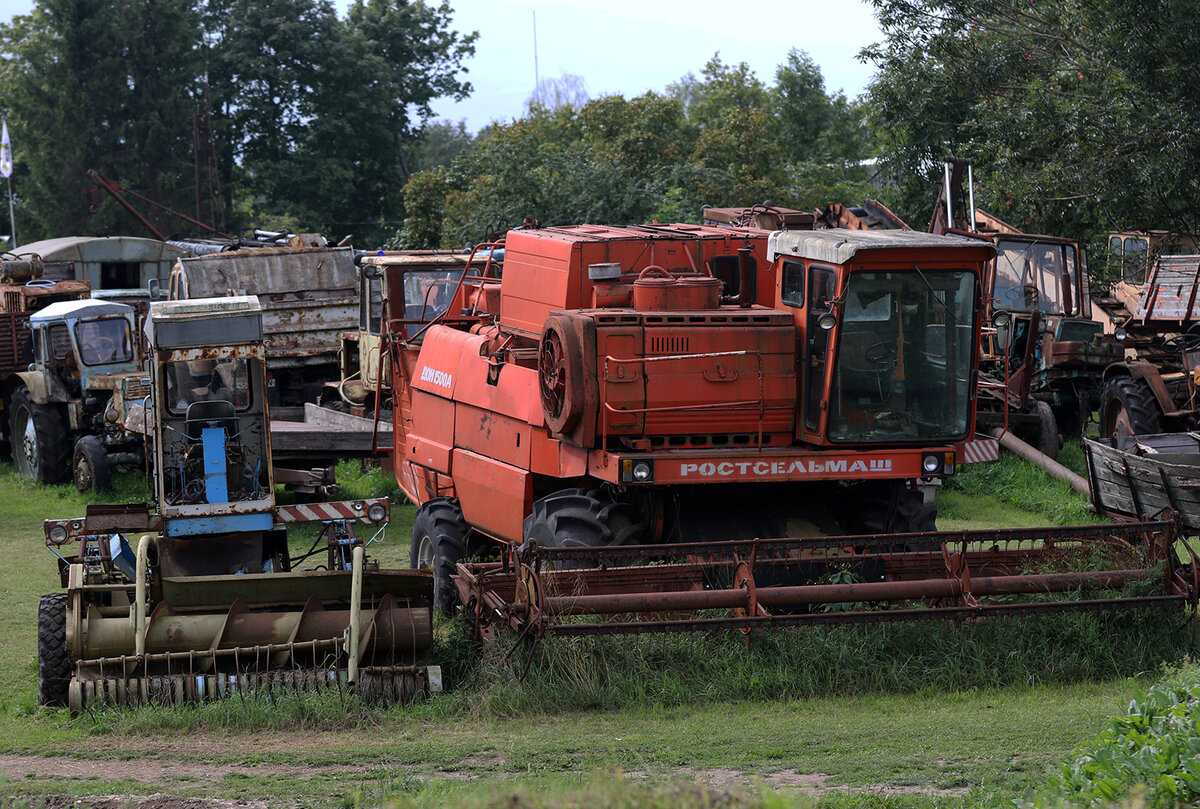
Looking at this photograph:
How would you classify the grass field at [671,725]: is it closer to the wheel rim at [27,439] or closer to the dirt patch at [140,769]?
the dirt patch at [140,769]

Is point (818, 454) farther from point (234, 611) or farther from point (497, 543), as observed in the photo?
point (234, 611)

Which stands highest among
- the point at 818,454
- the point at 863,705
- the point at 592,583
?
the point at 818,454

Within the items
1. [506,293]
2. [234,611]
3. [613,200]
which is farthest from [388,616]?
[613,200]

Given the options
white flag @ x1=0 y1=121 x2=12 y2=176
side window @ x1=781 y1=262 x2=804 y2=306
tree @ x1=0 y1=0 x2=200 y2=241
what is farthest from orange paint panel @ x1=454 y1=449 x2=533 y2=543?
tree @ x1=0 y1=0 x2=200 y2=241

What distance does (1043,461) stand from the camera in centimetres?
1717

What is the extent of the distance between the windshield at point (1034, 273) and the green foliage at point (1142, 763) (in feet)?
46.0

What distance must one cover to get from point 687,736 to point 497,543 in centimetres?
445

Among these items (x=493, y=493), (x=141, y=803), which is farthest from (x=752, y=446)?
(x=141, y=803)

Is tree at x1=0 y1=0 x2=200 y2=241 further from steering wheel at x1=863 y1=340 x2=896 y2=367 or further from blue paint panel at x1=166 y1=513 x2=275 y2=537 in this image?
steering wheel at x1=863 y1=340 x2=896 y2=367

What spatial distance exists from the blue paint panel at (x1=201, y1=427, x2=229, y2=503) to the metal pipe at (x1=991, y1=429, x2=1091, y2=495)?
9091 mm

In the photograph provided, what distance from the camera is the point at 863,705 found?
325 inches

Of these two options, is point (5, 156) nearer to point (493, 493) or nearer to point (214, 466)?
point (214, 466)

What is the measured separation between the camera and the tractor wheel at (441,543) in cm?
1134

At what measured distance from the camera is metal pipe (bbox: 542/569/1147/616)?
27.7 ft
